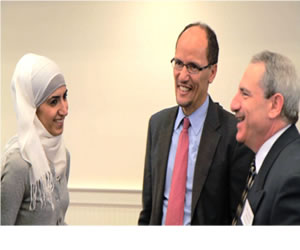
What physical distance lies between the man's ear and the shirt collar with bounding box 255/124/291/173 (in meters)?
0.05

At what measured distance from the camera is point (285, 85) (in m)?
1.19

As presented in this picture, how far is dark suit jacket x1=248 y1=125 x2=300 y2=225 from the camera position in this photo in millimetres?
953

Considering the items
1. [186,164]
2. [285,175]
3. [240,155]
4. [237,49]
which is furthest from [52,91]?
[237,49]

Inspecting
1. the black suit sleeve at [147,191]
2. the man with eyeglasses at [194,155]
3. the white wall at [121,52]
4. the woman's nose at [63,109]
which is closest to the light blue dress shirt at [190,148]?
the man with eyeglasses at [194,155]

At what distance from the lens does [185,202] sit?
146cm

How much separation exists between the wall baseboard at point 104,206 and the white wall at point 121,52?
64mm

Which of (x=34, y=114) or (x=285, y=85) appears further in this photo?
(x=34, y=114)

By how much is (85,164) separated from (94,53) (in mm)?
972

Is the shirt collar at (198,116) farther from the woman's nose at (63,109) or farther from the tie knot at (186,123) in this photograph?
the woman's nose at (63,109)

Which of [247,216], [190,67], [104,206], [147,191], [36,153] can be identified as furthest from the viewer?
[104,206]

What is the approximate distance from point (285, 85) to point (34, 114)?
90 cm

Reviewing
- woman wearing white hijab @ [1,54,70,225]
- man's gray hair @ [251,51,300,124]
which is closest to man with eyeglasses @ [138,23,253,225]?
man's gray hair @ [251,51,300,124]

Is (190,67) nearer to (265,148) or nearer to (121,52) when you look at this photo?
(265,148)

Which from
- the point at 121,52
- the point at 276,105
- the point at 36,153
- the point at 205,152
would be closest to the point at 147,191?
the point at 205,152
